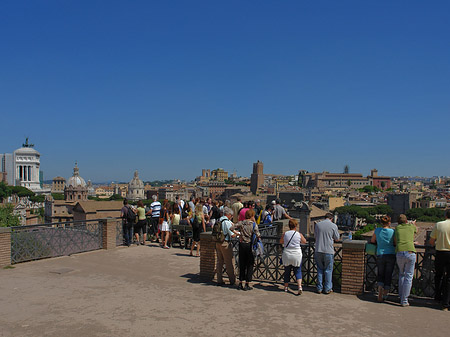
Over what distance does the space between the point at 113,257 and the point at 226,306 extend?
521 centimetres

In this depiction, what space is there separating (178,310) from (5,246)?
5.60m

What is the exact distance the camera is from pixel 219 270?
8391 mm

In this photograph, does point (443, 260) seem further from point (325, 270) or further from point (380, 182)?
point (380, 182)

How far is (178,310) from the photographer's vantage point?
22.3 ft

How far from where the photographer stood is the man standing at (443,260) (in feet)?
22.1

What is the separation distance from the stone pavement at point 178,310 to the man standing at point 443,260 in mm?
288

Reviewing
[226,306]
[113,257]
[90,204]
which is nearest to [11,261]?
[113,257]

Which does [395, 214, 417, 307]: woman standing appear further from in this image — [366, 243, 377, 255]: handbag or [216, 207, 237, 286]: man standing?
[216, 207, 237, 286]: man standing

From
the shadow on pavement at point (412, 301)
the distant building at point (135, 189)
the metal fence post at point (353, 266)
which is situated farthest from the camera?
the distant building at point (135, 189)

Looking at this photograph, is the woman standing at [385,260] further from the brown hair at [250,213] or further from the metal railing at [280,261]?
the brown hair at [250,213]

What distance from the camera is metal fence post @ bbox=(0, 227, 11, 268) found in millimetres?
9891

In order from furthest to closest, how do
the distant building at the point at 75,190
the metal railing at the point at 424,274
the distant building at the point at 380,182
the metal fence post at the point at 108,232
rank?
the distant building at the point at 380,182
the distant building at the point at 75,190
the metal fence post at the point at 108,232
the metal railing at the point at 424,274

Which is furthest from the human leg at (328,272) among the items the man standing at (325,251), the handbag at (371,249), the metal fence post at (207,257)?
the metal fence post at (207,257)

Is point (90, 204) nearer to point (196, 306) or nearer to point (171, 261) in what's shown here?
point (171, 261)
